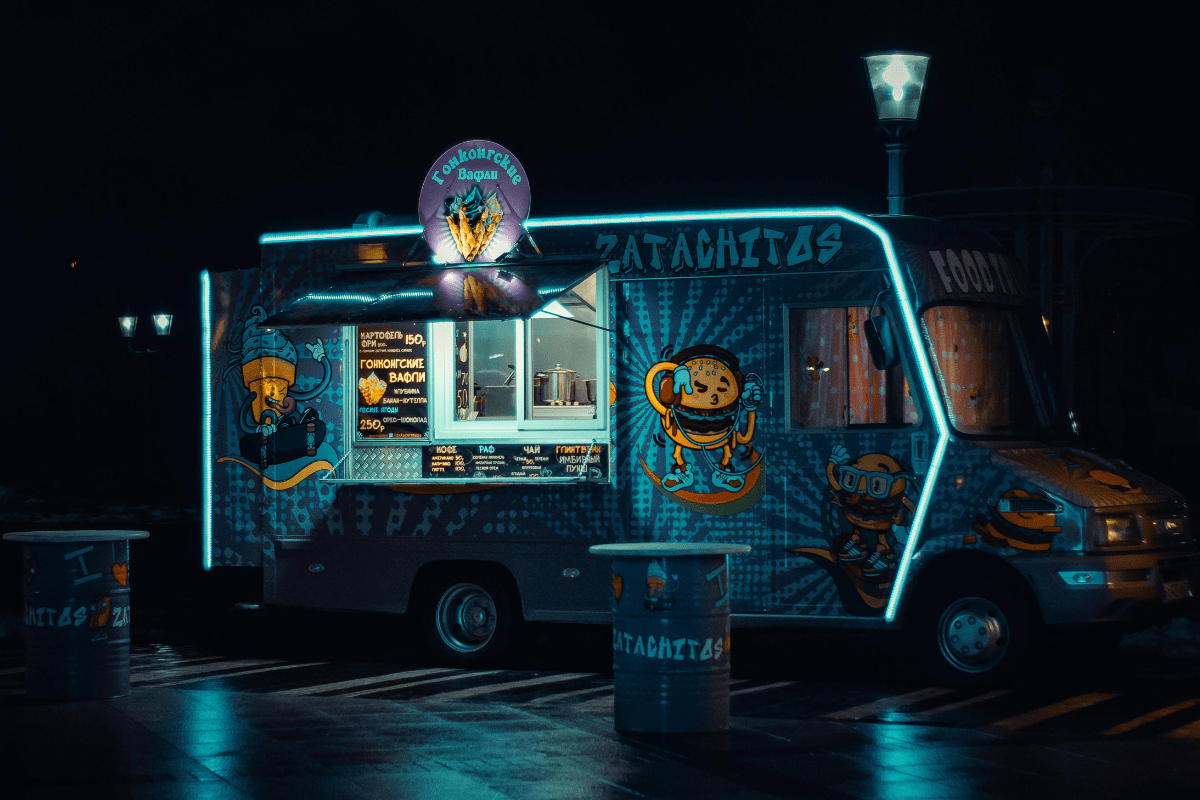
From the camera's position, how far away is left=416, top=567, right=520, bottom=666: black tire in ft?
36.1

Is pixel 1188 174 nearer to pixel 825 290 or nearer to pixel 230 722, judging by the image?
pixel 825 290

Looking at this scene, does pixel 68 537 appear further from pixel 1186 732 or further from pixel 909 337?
pixel 1186 732

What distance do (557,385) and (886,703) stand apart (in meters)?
3.29

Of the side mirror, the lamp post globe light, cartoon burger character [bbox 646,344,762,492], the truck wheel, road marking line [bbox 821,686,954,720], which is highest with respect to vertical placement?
the lamp post globe light

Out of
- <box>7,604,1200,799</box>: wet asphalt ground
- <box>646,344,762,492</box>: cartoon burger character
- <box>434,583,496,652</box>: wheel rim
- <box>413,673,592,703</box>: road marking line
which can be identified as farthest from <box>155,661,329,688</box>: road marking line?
<box>646,344,762,492</box>: cartoon burger character

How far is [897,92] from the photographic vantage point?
1144 cm

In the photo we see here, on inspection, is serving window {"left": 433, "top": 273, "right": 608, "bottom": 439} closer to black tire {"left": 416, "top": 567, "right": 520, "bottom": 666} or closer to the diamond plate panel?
the diamond plate panel

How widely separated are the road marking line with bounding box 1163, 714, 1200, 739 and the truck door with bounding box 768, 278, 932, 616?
2035 millimetres

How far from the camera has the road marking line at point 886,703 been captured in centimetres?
888

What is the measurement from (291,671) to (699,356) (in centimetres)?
356

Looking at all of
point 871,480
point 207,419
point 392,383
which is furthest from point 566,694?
point 207,419

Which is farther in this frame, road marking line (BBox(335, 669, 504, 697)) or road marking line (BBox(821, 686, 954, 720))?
road marking line (BBox(335, 669, 504, 697))

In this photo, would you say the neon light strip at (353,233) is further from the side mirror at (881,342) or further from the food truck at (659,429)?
the side mirror at (881,342)

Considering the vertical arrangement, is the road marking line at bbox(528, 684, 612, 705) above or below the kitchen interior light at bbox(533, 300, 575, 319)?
below
